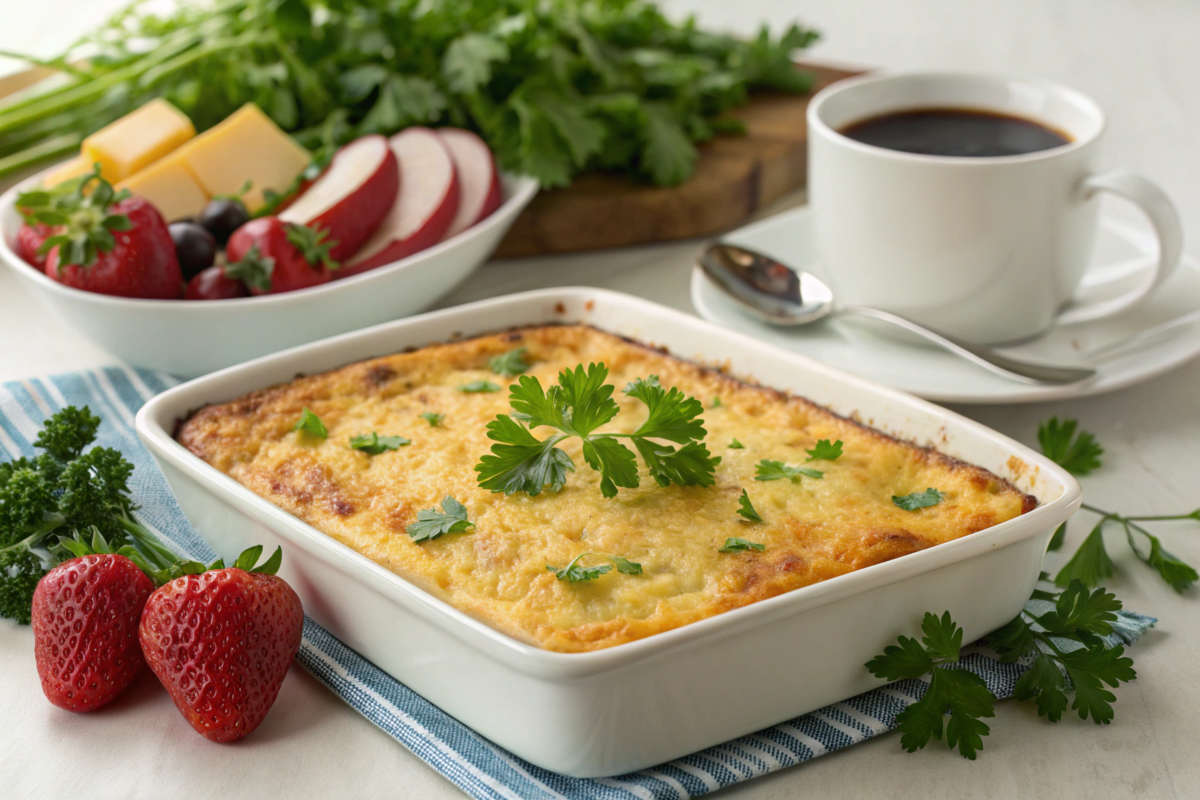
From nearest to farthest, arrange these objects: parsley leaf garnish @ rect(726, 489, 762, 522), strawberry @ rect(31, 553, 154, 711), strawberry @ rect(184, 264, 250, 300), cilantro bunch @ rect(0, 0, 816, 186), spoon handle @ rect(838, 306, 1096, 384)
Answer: strawberry @ rect(31, 553, 154, 711), parsley leaf garnish @ rect(726, 489, 762, 522), spoon handle @ rect(838, 306, 1096, 384), strawberry @ rect(184, 264, 250, 300), cilantro bunch @ rect(0, 0, 816, 186)

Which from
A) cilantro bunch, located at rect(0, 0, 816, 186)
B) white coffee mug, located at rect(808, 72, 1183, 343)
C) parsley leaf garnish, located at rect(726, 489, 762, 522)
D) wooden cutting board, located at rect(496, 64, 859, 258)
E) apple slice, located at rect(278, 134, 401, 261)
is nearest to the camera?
parsley leaf garnish, located at rect(726, 489, 762, 522)

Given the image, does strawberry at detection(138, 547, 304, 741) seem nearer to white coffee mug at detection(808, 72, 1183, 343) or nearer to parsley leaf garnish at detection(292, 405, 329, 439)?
parsley leaf garnish at detection(292, 405, 329, 439)

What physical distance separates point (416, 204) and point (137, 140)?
73 centimetres

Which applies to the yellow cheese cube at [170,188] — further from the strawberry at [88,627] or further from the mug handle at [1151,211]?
the mug handle at [1151,211]

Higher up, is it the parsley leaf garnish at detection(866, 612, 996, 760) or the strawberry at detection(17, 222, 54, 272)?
the strawberry at detection(17, 222, 54, 272)

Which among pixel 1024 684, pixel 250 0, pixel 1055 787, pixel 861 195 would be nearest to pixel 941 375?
pixel 861 195

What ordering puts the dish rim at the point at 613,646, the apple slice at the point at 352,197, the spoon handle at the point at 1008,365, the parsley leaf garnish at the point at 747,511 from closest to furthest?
the dish rim at the point at 613,646 < the parsley leaf garnish at the point at 747,511 < the spoon handle at the point at 1008,365 < the apple slice at the point at 352,197

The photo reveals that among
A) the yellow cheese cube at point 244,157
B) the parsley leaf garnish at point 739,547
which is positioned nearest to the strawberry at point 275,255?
the yellow cheese cube at point 244,157

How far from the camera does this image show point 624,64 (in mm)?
3465

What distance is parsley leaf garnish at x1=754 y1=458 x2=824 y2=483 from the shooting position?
1.82m

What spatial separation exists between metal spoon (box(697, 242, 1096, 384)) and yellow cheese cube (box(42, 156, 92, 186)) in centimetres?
156

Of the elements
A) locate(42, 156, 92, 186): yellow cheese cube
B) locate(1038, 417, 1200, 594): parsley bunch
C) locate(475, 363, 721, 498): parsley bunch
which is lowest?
locate(1038, 417, 1200, 594): parsley bunch

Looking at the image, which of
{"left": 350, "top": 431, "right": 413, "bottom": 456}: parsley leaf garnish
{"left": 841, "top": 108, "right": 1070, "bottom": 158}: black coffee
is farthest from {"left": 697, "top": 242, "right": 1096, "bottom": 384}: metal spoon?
{"left": 350, "top": 431, "right": 413, "bottom": 456}: parsley leaf garnish

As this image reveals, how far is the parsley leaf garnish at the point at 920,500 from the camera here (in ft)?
5.75
